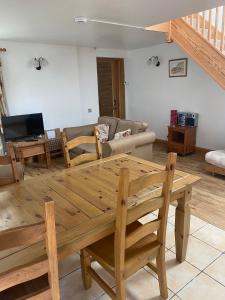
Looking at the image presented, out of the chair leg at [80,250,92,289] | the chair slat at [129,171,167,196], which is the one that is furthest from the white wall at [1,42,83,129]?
the chair slat at [129,171,167,196]

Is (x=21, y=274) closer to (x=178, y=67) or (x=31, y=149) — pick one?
(x=31, y=149)

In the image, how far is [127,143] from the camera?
3.61 meters

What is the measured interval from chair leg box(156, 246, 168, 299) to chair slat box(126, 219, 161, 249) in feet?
0.70

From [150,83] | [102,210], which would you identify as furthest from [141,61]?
[102,210]

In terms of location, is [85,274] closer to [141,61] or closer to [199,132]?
[199,132]

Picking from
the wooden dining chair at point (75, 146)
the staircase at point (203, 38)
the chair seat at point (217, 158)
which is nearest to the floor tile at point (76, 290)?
the wooden dining chair at point (75, 146)

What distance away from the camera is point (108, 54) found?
5.84m

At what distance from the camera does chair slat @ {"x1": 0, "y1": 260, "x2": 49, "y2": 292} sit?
85 centimetres

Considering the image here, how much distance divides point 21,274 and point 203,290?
4.65 feet

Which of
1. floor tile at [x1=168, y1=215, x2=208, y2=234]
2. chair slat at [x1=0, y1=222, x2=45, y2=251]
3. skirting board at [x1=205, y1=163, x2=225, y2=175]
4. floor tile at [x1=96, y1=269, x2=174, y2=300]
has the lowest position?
floor tile at [x1=96, y1=269, x2=174, y2=300]

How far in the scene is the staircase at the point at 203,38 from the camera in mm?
3311

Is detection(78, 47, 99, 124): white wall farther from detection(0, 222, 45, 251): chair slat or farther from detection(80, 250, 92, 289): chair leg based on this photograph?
detection(0, 222, 45, 251): chair slat

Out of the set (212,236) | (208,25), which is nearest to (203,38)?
(208,25)

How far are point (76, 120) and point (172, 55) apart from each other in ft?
8.62
